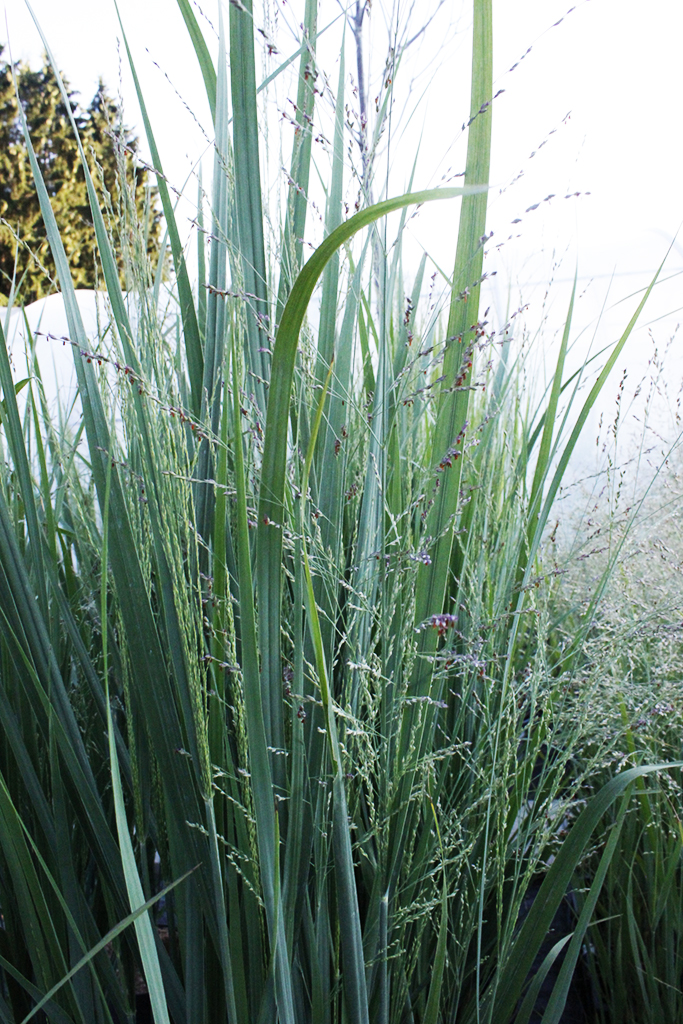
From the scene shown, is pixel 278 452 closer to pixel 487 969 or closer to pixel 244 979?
pixel 244 979

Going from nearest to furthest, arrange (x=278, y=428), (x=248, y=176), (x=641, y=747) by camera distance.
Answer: (x=278, y=428) → (x=248, y=176) → (x=641, y=747)

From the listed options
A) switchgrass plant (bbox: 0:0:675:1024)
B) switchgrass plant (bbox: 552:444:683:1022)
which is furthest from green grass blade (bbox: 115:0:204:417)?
switchgrass plant (bbox: 552:444:683:1022)

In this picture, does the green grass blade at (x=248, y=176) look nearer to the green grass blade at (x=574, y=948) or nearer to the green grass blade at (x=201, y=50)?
the green grass blade at (x=201, y=50)

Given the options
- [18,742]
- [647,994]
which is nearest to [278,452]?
[18,742]

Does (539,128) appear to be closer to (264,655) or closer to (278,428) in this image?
(278,428)

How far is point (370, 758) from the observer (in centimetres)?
49

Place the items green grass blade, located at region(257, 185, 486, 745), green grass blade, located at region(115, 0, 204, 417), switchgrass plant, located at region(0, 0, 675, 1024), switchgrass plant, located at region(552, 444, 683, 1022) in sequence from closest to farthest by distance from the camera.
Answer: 1. green grass blade, located at region(257, 185, 486, 745)
2. switchgrass plant, located at region(0, 0, 675, 1024)
3. green grass blade, located at region(115, 0, 204, 417)
4. switchgrass plant, located at region(552, 444, 683, 1022)

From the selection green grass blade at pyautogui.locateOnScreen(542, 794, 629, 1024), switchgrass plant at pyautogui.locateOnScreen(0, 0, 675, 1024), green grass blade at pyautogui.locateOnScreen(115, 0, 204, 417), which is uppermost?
green grass blade at pyautogui.locateOnScreen(115, 0, 204, 417)

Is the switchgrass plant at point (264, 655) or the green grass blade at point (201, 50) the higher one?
the green grass blade at point (201, 50)

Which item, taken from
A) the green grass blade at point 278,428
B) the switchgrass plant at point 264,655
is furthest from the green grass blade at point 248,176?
the green grass blade at point 278,428

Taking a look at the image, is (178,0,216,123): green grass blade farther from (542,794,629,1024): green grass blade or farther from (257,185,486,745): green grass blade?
(542,794,629,1024): green grass blade

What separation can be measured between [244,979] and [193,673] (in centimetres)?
26

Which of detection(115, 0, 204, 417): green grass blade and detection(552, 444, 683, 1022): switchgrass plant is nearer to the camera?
detection(115, 0, 204, 417): green grass blade

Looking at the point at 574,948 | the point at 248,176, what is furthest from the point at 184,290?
the point at 574,948
